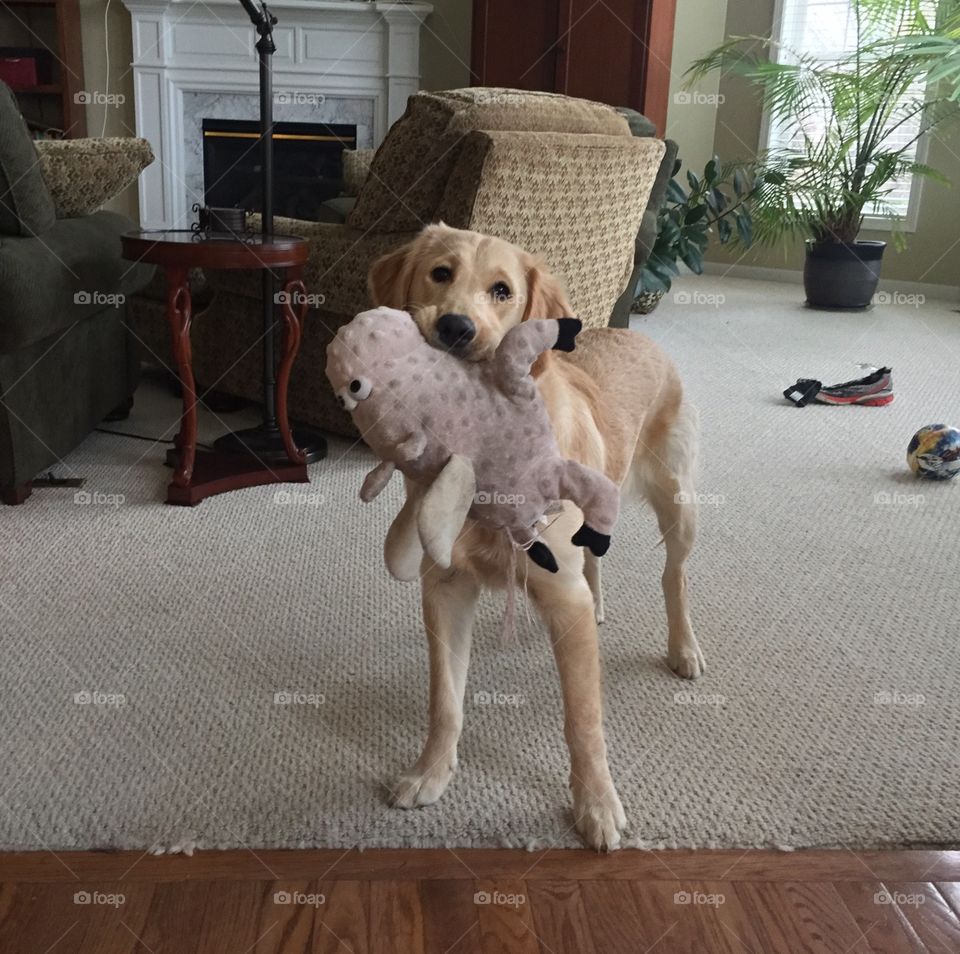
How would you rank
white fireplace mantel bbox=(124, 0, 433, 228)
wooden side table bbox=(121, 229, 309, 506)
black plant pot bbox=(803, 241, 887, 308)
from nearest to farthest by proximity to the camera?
wooden side table bbox=(121, 229, 309, 506)
black plant pot bbox=(803, 241, 887, 308)
white fireplace mantel bbox=(124, 0, 433, 228)

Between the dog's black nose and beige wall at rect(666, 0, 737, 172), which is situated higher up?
beige wall at rect(666, 0, 737, 172)

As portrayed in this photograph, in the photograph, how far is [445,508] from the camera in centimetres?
109

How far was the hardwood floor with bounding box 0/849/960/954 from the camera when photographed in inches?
44.9

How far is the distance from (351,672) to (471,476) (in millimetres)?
721

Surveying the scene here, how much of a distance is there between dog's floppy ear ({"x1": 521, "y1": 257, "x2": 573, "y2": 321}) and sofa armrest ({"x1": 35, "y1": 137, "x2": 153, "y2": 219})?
1.84m

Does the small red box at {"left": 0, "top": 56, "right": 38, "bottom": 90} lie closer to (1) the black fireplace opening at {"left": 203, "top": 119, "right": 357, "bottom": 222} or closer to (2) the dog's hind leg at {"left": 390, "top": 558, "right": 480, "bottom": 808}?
(1) the black fireplace opening at {"left": 203, "top": 119, "right": 357, "bottom": 222}

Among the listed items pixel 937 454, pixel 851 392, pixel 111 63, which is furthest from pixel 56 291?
pixel 111 63

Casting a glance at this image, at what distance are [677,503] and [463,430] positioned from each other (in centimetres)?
69

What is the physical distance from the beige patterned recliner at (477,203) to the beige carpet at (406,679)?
0.48m

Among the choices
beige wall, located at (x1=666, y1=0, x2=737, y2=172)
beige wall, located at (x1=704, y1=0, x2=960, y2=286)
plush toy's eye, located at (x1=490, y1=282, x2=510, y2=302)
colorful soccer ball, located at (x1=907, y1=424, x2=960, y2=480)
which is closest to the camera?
plush toy's eye, located at (x1=490, y1=282, x2=510, y2=302)

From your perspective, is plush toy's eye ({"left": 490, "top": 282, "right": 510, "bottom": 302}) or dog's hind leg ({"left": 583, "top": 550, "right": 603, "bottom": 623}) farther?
dog's hind leg ({"left": 583, "top": 550, "right": 603, "bottom": 623})

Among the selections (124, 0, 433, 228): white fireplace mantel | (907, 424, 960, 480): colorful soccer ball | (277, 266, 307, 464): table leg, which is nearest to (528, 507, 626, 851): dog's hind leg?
(277, 266, 307, 464): table leg

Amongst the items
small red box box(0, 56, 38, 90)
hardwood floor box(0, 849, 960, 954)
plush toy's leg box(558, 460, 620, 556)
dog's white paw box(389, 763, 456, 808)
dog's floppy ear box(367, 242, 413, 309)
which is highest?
small red box box(0, 56, 38, 90)

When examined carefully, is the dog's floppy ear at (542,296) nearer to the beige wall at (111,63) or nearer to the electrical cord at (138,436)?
the electrical cord at (138,436)
